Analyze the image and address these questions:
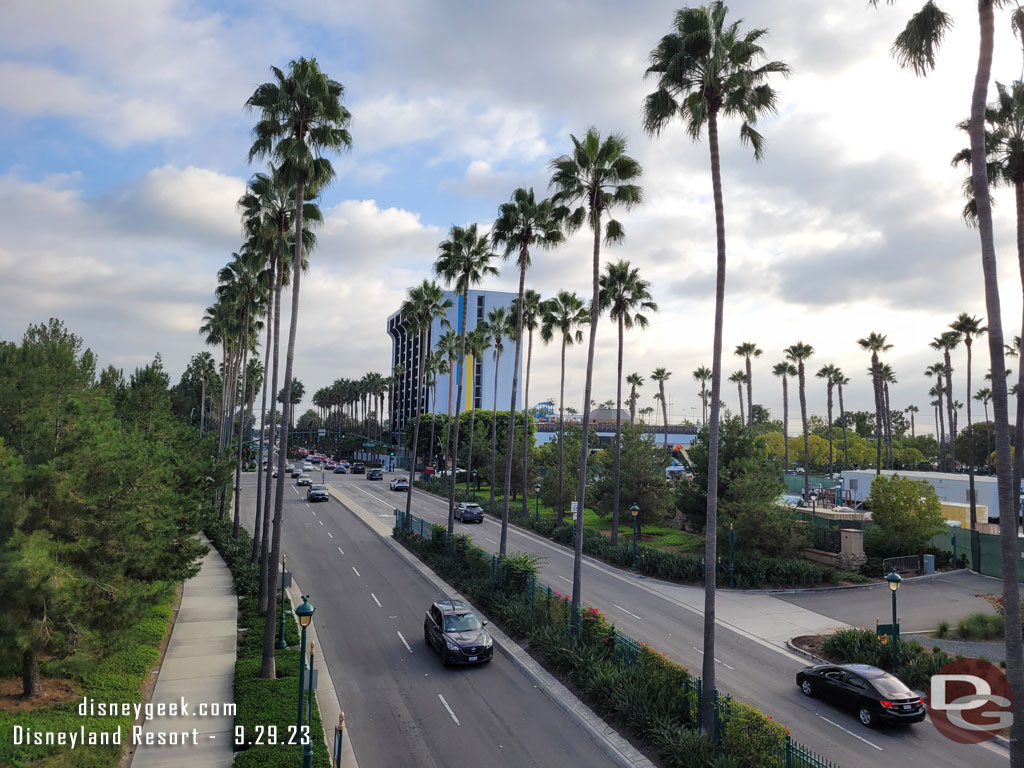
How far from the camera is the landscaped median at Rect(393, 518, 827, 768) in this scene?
43.0ft

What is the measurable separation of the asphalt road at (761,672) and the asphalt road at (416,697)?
5.77 metres

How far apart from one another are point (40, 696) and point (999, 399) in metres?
21.4

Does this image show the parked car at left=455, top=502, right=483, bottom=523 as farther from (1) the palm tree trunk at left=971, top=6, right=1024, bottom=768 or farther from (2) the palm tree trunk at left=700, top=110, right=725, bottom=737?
(1) the palm tree trunk at left=971, top=6, right=1024, bottom=768

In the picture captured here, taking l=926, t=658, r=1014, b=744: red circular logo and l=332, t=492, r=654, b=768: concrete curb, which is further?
l=926, t=658, r=1014, b=744: red circular logo

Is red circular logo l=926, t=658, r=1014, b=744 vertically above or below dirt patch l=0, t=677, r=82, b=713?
below

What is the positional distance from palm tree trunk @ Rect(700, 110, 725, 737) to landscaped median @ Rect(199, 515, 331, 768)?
27.7ft

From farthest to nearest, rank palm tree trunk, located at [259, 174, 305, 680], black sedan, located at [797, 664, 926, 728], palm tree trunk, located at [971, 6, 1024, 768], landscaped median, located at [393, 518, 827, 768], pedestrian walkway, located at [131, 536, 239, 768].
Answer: palm tree trunk, located at [259, 174, 305, 680]
black sedan, located at [797, 664, 926, 728]
pedestrian walkway, located at [131, 536, 239, 768]
landscaped median, located at [393, 518, 827, 768]
palm tree trunk, located at [971, 6, 1024, 768]

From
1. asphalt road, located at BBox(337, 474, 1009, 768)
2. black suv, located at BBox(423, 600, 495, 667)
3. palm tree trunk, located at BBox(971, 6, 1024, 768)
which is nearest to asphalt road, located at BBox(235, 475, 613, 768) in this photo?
A: black suv, located at BBox(423, 600, 495, 667)

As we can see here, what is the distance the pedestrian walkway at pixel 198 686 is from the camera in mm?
14281

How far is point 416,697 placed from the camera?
58.7 feet

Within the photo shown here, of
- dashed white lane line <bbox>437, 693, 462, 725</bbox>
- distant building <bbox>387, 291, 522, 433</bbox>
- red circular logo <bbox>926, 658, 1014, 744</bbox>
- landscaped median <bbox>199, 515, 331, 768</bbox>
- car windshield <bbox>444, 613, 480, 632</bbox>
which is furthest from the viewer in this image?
distant building <bbox>387, 291, 522, 433</bbox>

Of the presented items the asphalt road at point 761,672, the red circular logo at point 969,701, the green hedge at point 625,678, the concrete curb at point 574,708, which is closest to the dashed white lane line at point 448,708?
the concrete curb at point 574,708

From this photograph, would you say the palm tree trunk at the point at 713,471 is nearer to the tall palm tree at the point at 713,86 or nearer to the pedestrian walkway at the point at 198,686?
the tall palm tree at the point at 713,86

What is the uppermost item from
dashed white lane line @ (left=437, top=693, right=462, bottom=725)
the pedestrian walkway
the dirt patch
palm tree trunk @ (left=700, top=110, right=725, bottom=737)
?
palm tree trunk @ (left=700, top=110, right=725, bottom=737)
